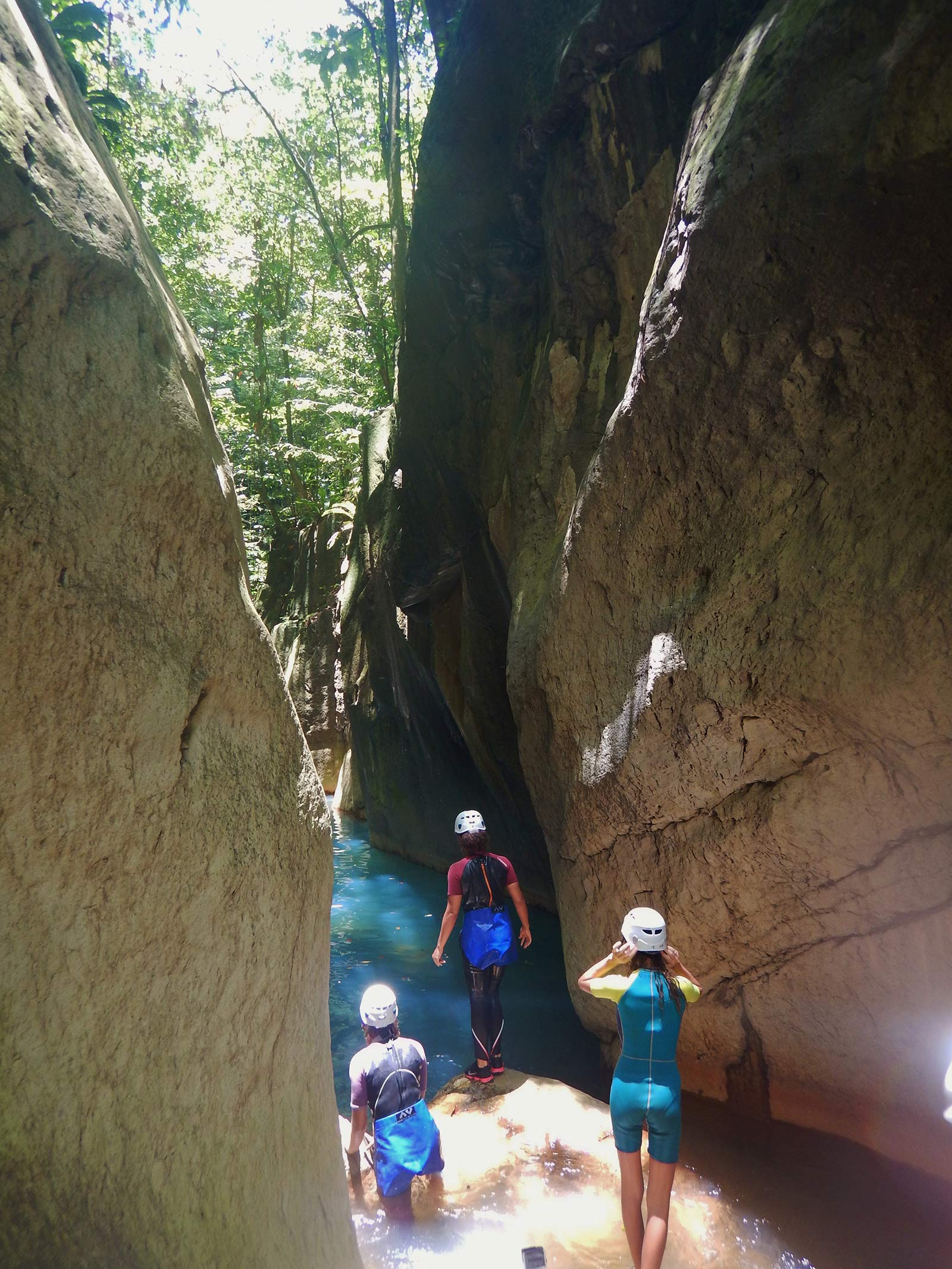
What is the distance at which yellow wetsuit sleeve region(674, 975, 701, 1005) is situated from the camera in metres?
3.69

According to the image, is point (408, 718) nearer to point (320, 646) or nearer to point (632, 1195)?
point (320, 646)

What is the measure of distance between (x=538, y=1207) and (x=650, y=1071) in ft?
4.08

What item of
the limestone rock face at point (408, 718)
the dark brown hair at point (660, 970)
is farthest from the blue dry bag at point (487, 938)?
the limestone rock face at point (408, 718)

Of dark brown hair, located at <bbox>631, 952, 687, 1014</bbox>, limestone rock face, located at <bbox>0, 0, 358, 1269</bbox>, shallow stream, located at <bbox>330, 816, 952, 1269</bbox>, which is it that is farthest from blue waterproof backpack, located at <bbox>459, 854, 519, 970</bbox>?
limestone rock face, located at <bbox>0, 0, 358, 1269</bbox>

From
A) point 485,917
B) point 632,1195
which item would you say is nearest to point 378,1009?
point 485,917

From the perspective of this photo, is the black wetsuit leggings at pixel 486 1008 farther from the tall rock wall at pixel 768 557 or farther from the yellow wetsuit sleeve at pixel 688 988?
the yellow wetsuit sleeve at pixel 688 988

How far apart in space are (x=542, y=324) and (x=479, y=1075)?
666 centimetres

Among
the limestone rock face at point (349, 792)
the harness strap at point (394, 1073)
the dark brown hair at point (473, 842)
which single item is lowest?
the limestone rock face at point (349, 792)

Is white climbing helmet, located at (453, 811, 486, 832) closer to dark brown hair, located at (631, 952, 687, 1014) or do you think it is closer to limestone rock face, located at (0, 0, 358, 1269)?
dark brown hair, located at (631, 952, 687, 1014)

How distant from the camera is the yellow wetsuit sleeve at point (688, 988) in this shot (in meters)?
3.69

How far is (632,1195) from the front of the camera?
3643mm

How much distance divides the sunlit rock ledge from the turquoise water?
1.31 metres

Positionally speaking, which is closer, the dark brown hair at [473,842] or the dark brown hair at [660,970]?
the dark brown hair at [660,970]

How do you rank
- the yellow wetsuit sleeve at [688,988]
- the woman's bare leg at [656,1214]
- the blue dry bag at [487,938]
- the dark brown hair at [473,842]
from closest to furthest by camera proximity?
the woman's bare leg at [656,1214], the yellow wetsuit sleeve at [688,988], the blue dry bag at [487,938], the dark brown hair at [473,842]
